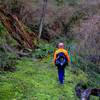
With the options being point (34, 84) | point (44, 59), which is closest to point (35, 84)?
point (34, 84)

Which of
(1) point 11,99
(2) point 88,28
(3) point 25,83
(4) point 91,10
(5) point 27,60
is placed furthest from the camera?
(4) point 91,10

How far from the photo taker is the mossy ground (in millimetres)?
10953

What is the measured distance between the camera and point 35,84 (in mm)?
12906

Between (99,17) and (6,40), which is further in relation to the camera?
(99,17)

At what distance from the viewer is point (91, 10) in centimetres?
3153

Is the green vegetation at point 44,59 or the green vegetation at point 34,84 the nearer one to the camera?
the green vegetation at point 34,84

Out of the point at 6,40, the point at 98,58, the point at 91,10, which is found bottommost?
the point at 98,58

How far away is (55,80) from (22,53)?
624cm

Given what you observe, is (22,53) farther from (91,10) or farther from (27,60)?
(91,10)

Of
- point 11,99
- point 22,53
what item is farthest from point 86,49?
point 11,99

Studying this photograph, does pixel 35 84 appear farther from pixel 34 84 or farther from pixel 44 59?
pixel 44 59

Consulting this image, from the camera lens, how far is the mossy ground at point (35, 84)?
11.0 m

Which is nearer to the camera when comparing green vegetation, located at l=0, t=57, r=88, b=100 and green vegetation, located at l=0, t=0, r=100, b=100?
green vegetation, located at l=0, t=57, r=88, b=100

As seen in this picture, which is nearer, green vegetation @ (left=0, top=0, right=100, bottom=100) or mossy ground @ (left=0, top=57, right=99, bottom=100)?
mossy ground @ (left=0, top=57, right=99, bottom=100)
